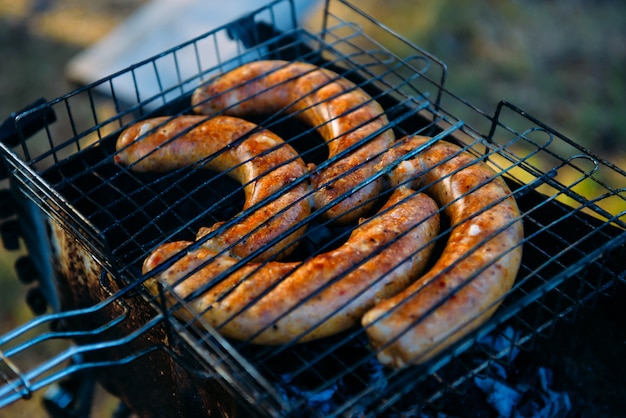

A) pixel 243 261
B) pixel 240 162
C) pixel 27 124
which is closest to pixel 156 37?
pixel 27 124

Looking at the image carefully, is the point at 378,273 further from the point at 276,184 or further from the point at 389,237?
the point at 276,184

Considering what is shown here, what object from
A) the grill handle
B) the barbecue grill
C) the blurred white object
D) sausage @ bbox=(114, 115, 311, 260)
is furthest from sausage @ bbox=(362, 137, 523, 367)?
the blurred white object

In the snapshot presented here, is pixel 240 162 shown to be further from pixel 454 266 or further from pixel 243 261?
pixel 454 266

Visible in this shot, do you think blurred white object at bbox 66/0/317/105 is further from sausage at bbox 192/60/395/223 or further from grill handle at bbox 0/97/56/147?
grill handle at bbox 0/97/56/147

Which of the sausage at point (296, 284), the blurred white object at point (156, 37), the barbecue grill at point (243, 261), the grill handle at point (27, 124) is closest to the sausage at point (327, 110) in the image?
the barbecue grill at point (243, 261)

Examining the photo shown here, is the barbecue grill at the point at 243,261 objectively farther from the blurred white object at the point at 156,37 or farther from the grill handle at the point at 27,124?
the blurred white object at the point at 156,37
